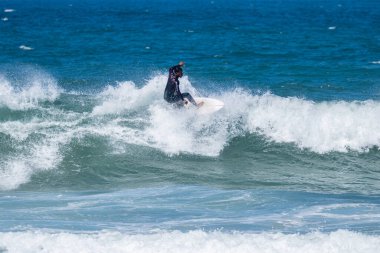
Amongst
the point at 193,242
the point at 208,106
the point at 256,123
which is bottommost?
the point at 193,242

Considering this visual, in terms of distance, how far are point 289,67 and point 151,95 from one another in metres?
11.6

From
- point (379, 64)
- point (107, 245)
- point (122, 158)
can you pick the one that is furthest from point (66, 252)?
point (379, 64)

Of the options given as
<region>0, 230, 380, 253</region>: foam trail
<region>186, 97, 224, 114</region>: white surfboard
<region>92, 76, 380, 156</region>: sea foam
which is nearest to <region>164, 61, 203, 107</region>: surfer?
<region>186, 97, 224, 114</region>: white surfboard

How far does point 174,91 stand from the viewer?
1780 cm

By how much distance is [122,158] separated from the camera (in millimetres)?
16750

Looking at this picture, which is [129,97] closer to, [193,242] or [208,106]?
[208,106]

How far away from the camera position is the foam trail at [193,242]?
391 inches

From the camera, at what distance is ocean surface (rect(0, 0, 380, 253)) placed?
1078cm

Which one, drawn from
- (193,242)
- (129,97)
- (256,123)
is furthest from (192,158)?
(193,242)

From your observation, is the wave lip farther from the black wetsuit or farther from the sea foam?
the black wetsuit

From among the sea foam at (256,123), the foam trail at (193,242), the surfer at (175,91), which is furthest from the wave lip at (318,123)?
the foam trail at (193,242)

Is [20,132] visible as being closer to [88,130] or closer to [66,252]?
[88,130]

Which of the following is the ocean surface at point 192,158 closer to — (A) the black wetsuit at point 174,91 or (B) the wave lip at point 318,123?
(B) the wave lip at point 318,123

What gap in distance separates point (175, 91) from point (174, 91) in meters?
0.03
